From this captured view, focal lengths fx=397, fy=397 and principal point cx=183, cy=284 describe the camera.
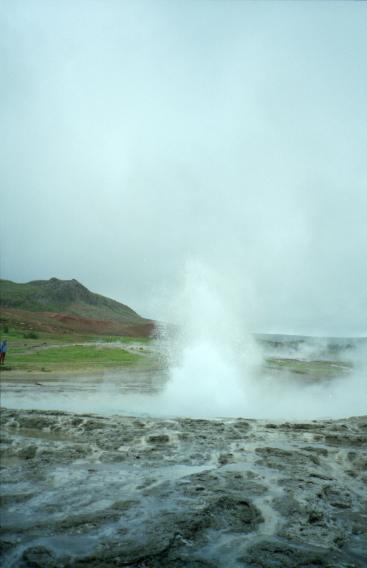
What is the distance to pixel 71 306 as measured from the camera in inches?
4183

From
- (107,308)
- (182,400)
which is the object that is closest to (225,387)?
(182,400)

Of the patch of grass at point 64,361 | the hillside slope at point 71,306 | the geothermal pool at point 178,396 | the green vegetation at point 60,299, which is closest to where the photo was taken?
the geothermal pool at point 178,396

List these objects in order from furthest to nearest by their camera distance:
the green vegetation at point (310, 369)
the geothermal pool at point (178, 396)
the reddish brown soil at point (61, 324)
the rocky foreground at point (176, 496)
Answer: the reddish brown soil at point (61, 324) → the green vegetation at point (310, 369) → the geothermal pool at point (178, 396) → the rocky foreground at point (176, 496)

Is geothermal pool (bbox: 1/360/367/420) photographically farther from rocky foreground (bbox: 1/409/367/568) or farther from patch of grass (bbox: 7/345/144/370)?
rocky foreground (bbox: 1/409/367/568)

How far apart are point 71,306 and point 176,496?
343 feet

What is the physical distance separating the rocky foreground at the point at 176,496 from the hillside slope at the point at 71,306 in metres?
63.1

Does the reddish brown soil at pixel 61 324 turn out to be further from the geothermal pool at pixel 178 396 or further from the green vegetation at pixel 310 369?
the geothermal pool at pixel 178 396

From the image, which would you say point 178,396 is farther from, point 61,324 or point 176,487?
point 61,324

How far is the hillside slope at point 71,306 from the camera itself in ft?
262

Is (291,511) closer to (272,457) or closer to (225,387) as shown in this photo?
(272,457)

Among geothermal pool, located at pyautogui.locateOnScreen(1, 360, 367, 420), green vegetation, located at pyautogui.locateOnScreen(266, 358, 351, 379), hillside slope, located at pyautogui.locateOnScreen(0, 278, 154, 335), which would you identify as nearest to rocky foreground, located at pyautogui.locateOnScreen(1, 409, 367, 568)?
geothermal pool, located at pyautogui.locateOnScreen(1, 360, 367, 420)

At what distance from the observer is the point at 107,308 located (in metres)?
122

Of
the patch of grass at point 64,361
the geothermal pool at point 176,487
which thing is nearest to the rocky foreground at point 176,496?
the geothermal pool at point 176,487

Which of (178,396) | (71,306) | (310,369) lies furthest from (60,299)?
(178,396)
